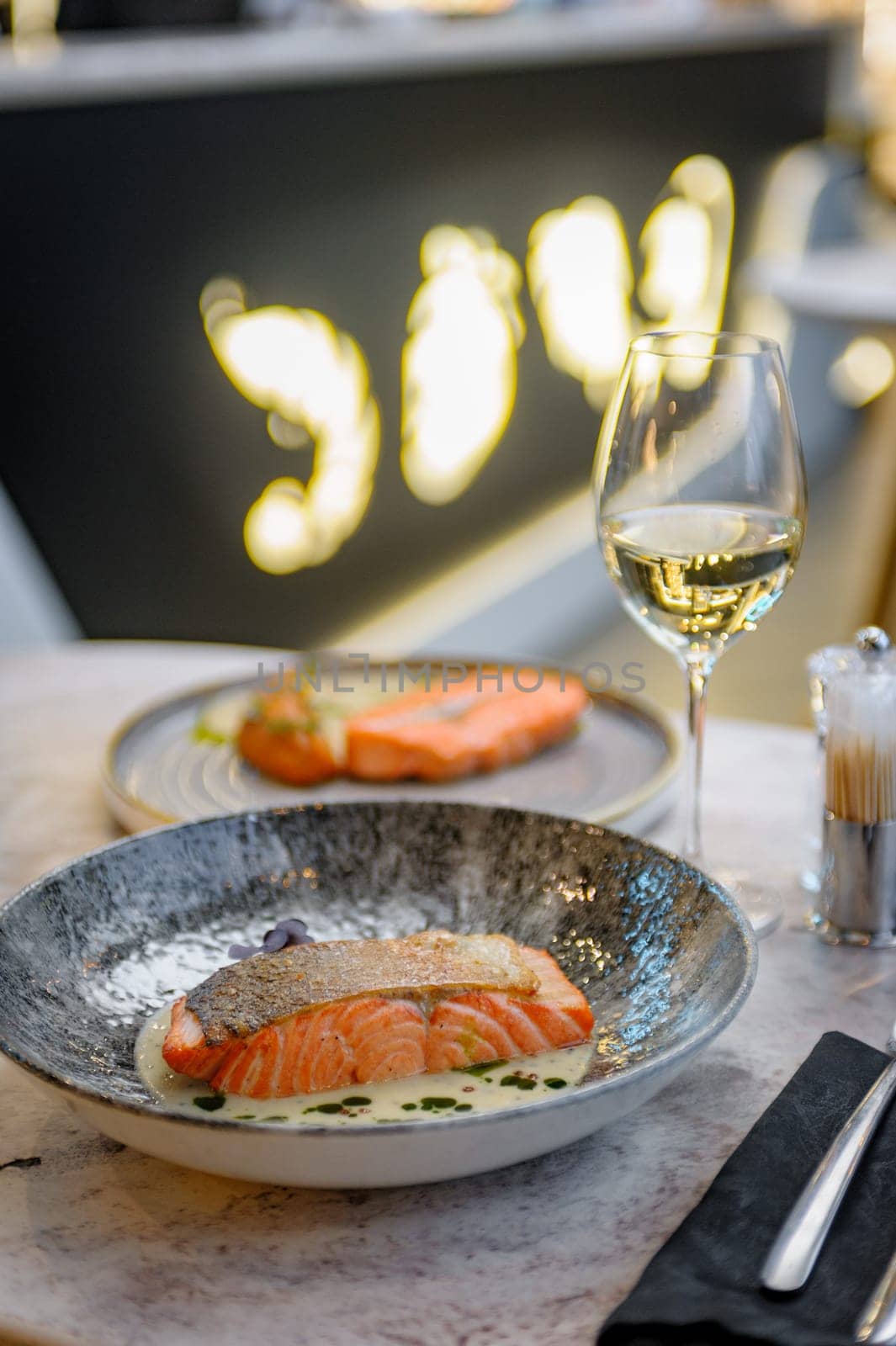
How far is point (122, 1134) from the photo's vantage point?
0.62m

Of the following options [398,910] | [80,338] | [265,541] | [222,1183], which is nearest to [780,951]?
[398,910]

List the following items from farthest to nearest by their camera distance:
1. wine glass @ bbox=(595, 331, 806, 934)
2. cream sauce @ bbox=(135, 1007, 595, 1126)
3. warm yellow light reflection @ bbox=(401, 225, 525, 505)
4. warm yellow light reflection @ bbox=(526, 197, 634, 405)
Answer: warm yellow light reflection @ bbox=(526, 197, 634, 405)
warm yellow light reflection @ bbox=(401, 225, 525, 505)
wine glass @ bbox=(595, 331, 806, 934)
cream sauce @ bbox=(135, 1007, 595, 1126)

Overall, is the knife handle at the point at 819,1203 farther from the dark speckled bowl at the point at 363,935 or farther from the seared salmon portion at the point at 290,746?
the seared salmon portion at the point at 290,746

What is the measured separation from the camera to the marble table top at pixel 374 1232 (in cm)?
60

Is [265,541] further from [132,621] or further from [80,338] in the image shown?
[80,338]

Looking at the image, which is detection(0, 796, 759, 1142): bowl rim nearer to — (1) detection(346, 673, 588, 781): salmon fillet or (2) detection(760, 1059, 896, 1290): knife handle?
(2) detection(760, 1059, 896, 1290): knife handle

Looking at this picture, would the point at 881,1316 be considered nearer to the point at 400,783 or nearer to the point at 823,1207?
the point at 823,1207

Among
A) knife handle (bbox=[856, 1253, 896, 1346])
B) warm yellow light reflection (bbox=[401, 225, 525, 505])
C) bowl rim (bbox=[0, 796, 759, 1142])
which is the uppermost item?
bowl rim (bbox=[0, 796, 759, 1142])

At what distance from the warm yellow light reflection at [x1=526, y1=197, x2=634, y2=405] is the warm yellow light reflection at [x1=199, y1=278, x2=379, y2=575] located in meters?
0.98

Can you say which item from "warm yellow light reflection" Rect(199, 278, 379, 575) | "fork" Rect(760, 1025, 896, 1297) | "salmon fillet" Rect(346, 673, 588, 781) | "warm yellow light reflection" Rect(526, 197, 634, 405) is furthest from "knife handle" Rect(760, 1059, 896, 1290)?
"warm yellow light reflection" Rect(526, 197, 634, 405)

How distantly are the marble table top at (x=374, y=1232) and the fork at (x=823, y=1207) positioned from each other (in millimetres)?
64

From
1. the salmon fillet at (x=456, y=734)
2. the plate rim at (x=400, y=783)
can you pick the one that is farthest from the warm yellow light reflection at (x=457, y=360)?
the salmon fillet at (x=456, y=734)

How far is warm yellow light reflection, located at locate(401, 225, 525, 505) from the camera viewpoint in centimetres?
357

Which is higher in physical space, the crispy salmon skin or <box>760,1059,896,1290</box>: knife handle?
the crispy salmon skin
